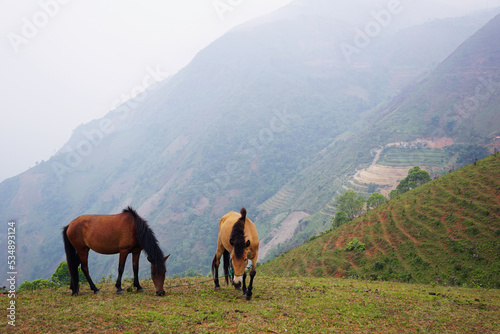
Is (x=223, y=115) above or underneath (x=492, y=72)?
above

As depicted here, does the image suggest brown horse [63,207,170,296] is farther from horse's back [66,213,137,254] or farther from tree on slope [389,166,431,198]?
tree on slope [389,166,431,198]

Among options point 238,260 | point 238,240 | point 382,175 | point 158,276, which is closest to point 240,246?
point 238,240

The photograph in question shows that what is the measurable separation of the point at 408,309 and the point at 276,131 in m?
168

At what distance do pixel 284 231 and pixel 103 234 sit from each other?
3169 inches

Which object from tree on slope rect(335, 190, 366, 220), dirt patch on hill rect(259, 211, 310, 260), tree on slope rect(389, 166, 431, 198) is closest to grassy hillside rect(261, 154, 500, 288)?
tree on slope rect(335, 190, 366, 220)

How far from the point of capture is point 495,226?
13.2m

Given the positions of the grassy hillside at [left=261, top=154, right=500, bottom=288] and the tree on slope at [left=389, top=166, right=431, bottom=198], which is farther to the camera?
the tree on slope at [left=389, top=166, right=431, bottom=198]

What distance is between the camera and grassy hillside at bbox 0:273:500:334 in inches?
217

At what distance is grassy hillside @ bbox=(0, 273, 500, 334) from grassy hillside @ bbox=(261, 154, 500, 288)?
4.36 metres

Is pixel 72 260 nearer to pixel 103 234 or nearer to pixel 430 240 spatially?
pixel 103 234

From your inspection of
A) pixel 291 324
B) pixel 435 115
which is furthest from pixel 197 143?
pixel 291 324

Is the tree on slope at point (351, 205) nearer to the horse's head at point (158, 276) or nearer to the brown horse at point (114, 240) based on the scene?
the horse's head at point (158, 276)

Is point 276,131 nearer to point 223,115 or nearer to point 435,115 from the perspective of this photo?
point 223,115

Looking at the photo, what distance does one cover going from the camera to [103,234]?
780 centimetres
